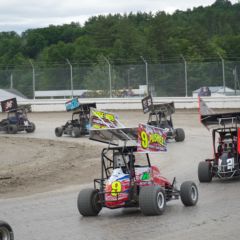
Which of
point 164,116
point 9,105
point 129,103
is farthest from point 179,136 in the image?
point 129,103

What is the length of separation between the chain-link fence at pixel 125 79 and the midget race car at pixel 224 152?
1097 inches

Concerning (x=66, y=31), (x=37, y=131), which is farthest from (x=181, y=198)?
(x=66, y=31)

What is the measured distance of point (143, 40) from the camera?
80.5 metres

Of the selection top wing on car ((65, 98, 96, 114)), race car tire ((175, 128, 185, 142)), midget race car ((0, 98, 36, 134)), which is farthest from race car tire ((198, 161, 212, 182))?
midget race car ((0, 98, 36, 134))

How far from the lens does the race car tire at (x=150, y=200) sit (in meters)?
12.8

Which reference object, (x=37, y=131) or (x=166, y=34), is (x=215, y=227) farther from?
(x=166, y=34)

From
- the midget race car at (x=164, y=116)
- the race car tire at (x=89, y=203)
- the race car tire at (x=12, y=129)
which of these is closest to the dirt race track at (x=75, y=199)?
the race car tire at (x=89, y=203)

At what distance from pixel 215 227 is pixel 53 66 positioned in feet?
132

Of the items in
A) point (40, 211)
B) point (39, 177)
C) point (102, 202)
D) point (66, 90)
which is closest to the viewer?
point (102, 202)

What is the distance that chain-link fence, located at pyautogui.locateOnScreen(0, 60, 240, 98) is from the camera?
47188 millimetres

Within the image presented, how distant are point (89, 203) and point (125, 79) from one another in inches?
1416

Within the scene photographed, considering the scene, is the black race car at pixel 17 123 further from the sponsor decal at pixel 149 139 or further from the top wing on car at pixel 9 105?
the sponsor decal at pixel 149 139

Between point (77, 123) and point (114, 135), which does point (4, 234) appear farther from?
point (77, 123)

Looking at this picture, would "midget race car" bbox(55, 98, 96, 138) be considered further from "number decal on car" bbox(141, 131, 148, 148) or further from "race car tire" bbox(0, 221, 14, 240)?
"race car tire" bbox(0, 221, 14, 240)
